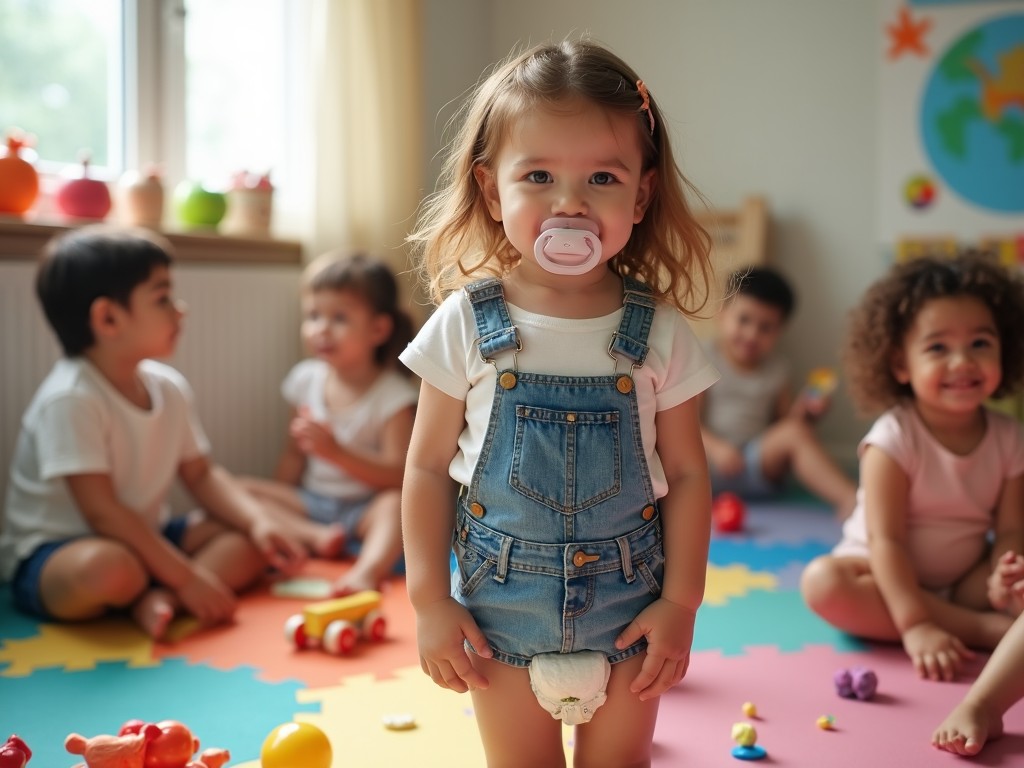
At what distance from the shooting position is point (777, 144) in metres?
3.27

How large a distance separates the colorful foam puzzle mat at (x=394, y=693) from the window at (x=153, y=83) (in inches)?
41.8

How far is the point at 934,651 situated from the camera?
149 centimetres

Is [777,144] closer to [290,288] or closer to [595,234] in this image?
[290,288]

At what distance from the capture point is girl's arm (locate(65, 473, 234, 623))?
67.7 inches

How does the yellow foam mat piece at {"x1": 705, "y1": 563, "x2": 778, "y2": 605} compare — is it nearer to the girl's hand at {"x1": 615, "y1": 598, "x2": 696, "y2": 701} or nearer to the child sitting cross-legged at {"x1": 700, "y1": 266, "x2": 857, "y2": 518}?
the child sitting cross-legged at {"x1": 700, "y1": 266, "x2": 857, "y2": 518}

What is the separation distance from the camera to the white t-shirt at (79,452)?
1.72 m

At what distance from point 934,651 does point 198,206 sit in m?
1.77

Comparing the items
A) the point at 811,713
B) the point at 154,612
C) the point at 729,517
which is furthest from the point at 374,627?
the point at 729,517

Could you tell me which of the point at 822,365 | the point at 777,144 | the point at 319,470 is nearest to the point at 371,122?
the point at 319,470

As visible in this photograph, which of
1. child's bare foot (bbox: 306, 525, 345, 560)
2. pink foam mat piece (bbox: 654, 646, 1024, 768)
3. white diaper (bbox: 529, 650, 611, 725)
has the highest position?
white diaper (bbox: 529, 650, 611, 725)

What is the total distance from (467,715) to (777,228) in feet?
7.58

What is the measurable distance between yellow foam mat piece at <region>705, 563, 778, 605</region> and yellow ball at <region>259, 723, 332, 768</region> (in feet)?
2.88

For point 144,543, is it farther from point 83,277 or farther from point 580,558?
point 580,558

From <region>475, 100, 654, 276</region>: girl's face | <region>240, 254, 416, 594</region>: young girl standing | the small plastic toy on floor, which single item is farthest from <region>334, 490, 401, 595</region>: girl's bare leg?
<region>475, 100, 654, 276</region>: girl's face
